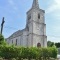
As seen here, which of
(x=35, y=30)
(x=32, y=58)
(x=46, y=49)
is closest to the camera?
(x=32, y=58)

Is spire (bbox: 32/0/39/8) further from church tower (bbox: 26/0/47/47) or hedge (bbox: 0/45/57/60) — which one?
hedge (bbox: 0/45/57/60)

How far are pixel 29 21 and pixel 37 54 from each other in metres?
37.4

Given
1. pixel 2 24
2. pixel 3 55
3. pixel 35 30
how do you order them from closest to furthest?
pixel 3 55 → pixel 2 24 → pixel 35 30

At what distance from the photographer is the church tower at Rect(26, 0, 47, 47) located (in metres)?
54.6

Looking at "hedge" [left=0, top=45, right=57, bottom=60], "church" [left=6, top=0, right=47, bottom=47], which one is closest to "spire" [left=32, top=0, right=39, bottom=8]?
"church" [left=6, top=0, right=47, bottom=47]

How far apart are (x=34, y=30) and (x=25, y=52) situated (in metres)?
34.9

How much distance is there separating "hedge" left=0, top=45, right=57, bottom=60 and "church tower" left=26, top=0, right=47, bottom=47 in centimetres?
3031

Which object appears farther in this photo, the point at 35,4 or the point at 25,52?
the point at 35,4

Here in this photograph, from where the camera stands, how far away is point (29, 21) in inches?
2304

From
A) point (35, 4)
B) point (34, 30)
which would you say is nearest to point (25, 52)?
point (34, 30)

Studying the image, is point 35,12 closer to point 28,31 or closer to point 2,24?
point 28,31

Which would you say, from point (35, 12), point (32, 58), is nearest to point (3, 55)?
point (32, 58)

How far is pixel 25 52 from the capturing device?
811 inches

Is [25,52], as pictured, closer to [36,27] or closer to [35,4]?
[36,27]
